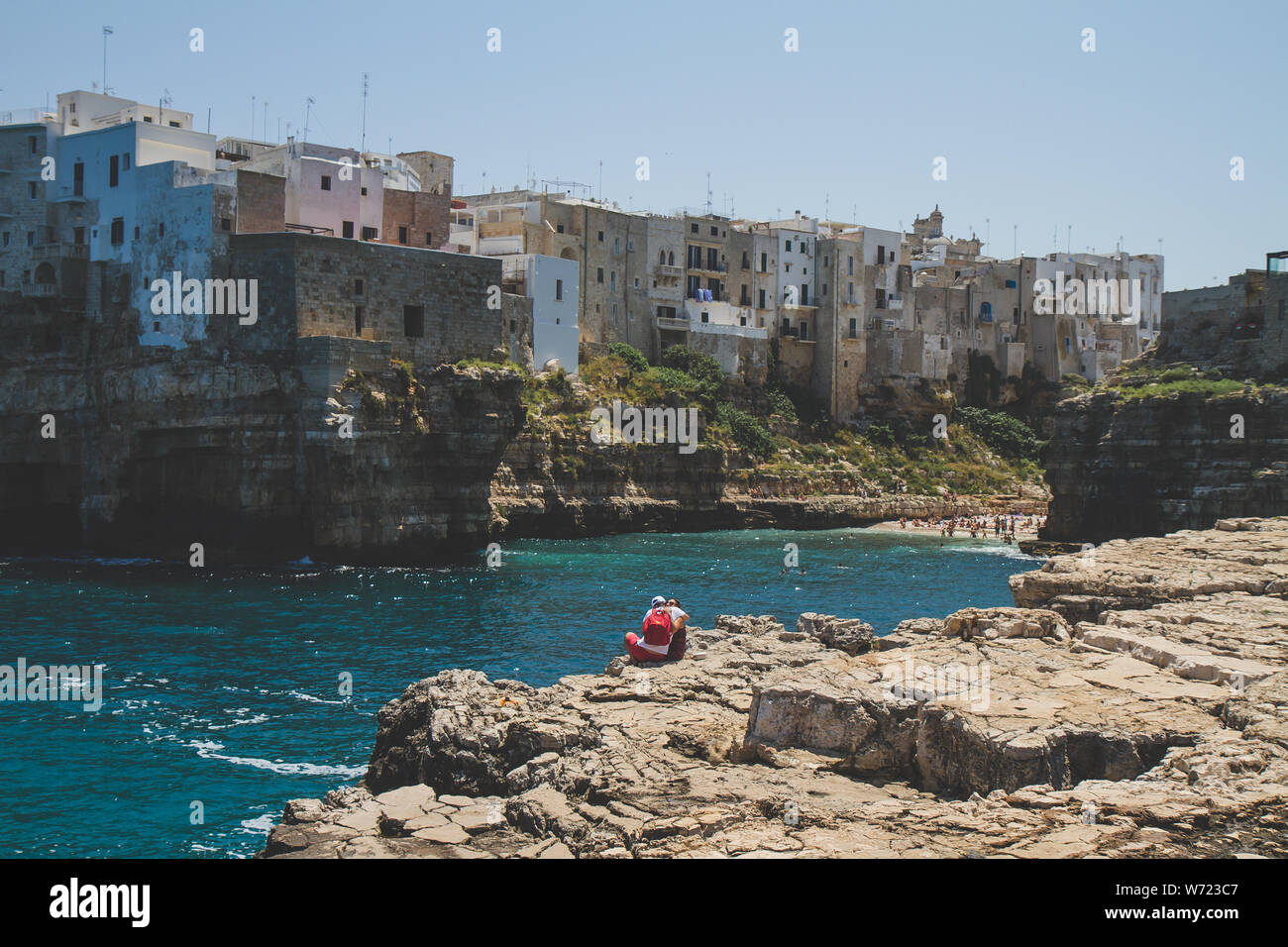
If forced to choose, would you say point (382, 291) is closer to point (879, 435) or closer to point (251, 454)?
point (251, 454)

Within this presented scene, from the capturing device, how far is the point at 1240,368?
6356 centimetres

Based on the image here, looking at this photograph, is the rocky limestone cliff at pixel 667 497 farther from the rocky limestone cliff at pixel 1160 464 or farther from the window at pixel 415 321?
the rocky limestone cliff at pixel 1160 464

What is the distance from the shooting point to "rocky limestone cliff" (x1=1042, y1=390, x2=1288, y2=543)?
2297 inches

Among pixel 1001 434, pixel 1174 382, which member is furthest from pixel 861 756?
pixel 1001 434

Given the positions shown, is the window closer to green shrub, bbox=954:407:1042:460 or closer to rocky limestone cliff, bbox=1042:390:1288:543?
rocky limestone cliff, bbox=1042:390:1288:543

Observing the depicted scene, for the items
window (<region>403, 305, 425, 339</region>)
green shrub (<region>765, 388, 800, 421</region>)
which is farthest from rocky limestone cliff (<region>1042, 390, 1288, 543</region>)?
window (<region>403, 305, 425, 339</region>)

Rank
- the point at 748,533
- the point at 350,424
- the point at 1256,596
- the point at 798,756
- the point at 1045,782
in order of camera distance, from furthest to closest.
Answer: the point at 748,533, the point at 350,424, the point at 1256,596, the point at 798,756, the point at 1045,782

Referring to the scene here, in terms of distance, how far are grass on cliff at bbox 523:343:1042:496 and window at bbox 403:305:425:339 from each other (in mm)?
13951

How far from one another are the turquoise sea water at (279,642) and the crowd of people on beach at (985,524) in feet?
31.2

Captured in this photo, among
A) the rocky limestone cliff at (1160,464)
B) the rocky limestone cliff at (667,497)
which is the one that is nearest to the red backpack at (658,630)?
the rocky limestone cliff at (1160,464)

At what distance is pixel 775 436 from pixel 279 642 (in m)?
58.2
